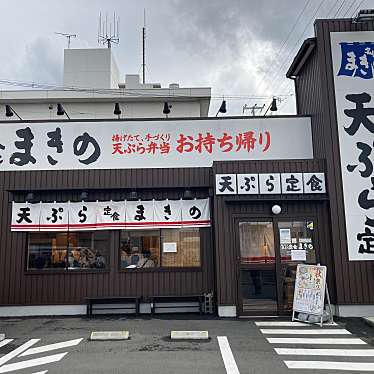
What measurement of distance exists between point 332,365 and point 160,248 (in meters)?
5.19

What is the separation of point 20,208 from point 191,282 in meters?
4.75

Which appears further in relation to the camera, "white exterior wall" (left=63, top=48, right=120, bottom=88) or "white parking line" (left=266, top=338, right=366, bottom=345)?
"white exterior wall" (left=63, top=48, right=120, bottom=88)

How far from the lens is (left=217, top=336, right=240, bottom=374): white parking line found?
580 centimetres

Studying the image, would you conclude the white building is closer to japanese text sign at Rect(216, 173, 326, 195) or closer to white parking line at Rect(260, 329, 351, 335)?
japanese text sign at Rect(216, 173, 326, 195)

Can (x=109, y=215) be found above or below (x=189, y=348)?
above

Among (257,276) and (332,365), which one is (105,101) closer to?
(257,276)

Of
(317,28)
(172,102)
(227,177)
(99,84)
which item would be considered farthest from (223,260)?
(99,84)

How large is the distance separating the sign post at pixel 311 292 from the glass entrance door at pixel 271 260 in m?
0.36

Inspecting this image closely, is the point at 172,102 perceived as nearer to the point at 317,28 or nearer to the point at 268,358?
the point at 317,28

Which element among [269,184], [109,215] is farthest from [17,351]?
[269,184]

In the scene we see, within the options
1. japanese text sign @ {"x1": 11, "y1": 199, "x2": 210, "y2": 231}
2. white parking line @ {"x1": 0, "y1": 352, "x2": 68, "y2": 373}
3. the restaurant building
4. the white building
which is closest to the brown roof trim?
the restaurant building

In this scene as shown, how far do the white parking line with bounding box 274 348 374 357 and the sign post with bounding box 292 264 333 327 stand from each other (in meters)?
1.73

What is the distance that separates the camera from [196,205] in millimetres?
10250

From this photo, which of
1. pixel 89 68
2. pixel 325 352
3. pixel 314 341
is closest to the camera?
pixel 325 352
